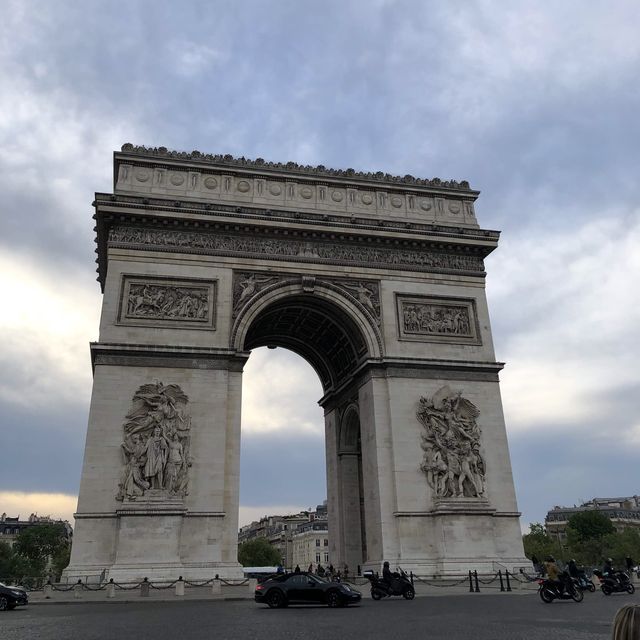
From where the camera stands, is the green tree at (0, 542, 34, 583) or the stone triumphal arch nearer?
the stone triumphal arch

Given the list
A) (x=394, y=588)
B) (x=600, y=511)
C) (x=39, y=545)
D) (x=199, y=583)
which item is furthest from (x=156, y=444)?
(x=600, y=511)

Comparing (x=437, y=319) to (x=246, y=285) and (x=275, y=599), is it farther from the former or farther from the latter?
(x=275, y=599)

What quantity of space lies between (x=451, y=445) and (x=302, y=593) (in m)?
10.8

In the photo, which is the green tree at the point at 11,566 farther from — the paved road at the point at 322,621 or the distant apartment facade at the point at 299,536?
the paved road at the point at 322,621

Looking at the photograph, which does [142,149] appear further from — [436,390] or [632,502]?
[632,502]

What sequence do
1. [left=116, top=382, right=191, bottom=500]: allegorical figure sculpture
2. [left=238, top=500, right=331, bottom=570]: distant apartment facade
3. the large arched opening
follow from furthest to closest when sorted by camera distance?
1. [left=238, top=500, right=331, bottom=570]: distant apartment facade
2. the large arched opening
3. [left=116, top=382, right=191, bottom=500]: allegorical figure sculpture

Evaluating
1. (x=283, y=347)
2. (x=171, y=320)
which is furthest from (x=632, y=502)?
(x=171, y=320)

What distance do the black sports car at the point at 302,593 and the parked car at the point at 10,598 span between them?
6.77 meters

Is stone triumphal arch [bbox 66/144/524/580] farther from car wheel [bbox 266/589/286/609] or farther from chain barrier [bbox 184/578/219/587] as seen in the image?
car wheel [bbox 266/589/286/609]

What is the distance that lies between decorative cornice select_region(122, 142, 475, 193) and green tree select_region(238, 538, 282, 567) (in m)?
75.0

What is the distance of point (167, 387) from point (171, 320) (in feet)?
9.44

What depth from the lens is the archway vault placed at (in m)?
26.5

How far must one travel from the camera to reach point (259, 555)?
3612 inches

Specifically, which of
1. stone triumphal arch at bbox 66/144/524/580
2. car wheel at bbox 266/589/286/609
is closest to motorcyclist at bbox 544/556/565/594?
car wheel at bbox 266/589/286/609
